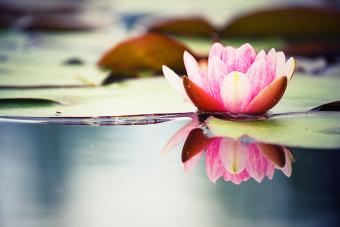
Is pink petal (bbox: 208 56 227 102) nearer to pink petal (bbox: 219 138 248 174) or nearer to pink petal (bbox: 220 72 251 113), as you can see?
pink petal (bbox: 220 72 251 113)

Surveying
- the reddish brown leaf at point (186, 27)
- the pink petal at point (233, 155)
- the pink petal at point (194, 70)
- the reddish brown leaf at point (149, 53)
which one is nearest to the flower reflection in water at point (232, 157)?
the pink petal at point (233, 155)

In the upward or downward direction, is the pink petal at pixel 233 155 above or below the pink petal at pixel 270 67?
below

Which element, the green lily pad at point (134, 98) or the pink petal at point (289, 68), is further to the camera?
the green lily pad at point (134, 98)

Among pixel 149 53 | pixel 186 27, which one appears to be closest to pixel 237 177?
pixel 149 53

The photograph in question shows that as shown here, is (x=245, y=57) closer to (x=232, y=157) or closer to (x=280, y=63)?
(x=280, y=63)

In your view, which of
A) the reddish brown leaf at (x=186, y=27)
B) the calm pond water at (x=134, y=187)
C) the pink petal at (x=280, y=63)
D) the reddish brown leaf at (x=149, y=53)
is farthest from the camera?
the reddish brown leaf at (x=186, y=27)

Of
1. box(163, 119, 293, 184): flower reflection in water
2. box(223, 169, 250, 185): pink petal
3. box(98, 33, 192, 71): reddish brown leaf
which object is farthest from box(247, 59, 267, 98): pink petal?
box(98, 33, 192, 71): reddish brown leaf

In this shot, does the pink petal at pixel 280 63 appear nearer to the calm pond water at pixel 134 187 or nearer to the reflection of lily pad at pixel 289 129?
the reflection of lily pad at pixel 289 129
